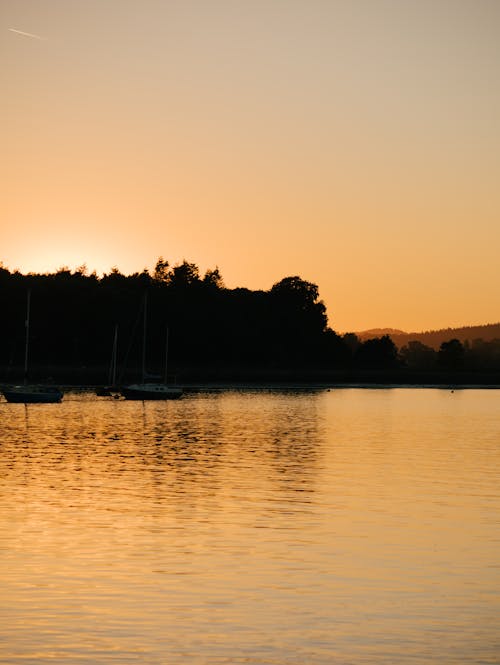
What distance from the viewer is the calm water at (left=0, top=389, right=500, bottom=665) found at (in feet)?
71.1

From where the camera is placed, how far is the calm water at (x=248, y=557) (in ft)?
71.1

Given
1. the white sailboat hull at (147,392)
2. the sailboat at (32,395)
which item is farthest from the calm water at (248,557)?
the white sailboat hull at (147,392)

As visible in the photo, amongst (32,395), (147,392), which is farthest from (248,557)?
(147,392)

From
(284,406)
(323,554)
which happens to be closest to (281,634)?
(323,554)

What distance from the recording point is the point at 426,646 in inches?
843

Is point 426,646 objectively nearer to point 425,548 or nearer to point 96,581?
point 96,581

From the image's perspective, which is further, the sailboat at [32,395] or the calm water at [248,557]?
the sailboat at [32,395]

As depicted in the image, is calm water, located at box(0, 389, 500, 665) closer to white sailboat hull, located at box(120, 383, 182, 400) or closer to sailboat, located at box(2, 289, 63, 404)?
sailboat, located at box(2, 289, 63, 404)

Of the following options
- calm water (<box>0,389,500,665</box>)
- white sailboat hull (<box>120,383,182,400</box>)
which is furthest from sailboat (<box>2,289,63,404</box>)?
calm water (<box>0,389,500,665</box>)

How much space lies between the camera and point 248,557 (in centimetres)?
3164

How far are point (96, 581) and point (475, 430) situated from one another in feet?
272

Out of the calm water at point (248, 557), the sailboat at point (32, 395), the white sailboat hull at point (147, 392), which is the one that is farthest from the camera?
the white sailboat hull at point (147, 392)

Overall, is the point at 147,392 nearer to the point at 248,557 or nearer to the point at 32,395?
the point at 32,395

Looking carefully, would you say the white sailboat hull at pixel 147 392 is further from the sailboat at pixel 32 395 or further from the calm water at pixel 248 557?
the calm water at pixel 248 557
